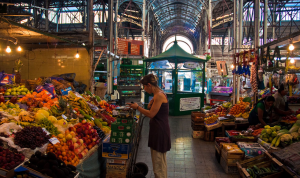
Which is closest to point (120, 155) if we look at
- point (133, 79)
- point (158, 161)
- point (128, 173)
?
point (128, 173)

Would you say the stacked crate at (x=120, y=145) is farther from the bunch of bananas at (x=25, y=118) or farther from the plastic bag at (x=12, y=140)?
the bunch of bananas at (x=25, y=118)

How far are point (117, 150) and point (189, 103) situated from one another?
806cm

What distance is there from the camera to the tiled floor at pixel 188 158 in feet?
14.5

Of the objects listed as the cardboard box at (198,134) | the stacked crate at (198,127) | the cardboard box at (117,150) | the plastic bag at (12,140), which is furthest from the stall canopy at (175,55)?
the plastic bag at (12,140)

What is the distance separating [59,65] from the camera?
30.7 feet

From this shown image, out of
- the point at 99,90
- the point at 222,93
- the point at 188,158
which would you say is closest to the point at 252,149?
the point at 188,158

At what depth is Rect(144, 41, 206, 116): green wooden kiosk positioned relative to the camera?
34.8 feet

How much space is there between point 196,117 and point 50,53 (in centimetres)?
670

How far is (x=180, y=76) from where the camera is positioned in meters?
11.3

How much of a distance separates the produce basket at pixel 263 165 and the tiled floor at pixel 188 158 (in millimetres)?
501

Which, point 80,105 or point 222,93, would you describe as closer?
point 80,105

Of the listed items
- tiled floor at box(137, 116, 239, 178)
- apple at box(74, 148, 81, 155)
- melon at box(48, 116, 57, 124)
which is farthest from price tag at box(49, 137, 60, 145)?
tiled floor at box(137, 116, 239, 178)

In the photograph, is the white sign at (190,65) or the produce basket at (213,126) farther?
the white sign at (190,65)

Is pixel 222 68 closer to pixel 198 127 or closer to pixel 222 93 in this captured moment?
pixel 222 93
